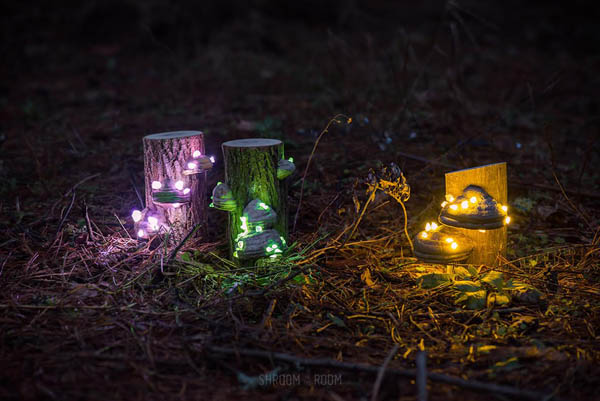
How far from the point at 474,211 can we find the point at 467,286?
58 cm

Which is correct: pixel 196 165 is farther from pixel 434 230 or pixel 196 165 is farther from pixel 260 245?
pixel 434 230

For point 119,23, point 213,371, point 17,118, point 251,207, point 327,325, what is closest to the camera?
point 213,371

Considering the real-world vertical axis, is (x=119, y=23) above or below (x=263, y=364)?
above

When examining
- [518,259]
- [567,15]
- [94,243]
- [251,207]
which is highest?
[567,15]

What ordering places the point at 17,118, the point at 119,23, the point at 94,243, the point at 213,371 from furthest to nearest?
the point at 119,23 < the point at 17,118 < the point at 94,243 < the point at 213,371

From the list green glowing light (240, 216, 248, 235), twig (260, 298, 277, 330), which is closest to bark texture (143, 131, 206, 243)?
green glowing light (240, 216, 248, 235)

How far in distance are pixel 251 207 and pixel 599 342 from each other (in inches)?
98.0

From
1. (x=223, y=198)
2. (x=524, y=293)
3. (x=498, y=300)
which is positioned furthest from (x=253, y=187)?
(x=524, y=293)

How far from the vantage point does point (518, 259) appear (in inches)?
150

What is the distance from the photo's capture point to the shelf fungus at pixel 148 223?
399 centimetres

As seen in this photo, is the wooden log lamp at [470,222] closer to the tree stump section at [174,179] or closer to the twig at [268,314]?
the twig at [268,314]

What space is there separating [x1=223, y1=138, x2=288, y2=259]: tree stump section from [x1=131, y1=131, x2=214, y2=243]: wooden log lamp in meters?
0.37

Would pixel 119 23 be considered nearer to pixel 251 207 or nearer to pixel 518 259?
pixel 251 207

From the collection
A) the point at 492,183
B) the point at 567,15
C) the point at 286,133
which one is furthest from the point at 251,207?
the point at 567,15
